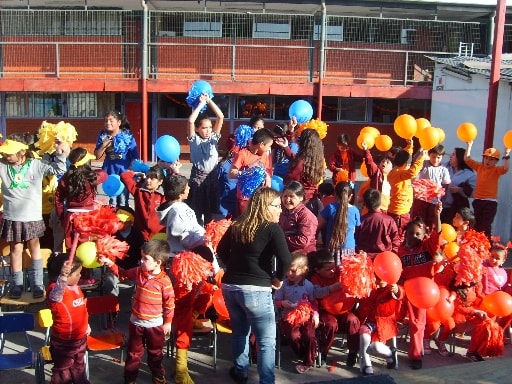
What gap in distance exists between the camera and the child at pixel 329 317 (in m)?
5.00

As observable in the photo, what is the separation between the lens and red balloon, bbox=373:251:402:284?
4605mm

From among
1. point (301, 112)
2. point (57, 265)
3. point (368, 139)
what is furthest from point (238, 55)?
point (57, 265)

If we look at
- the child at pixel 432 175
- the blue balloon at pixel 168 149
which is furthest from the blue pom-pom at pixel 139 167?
the child at pixel 432 175

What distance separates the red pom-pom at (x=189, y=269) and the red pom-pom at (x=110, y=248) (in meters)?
0.48

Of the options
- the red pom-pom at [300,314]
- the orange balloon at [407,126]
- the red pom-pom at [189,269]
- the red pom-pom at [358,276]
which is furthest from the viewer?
the orange balloon at [407,126]

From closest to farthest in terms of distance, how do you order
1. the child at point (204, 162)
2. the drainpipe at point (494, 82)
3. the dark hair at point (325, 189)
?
the child at point (204, 162) < the dark hair at point (325, 189) < the drainpipe at point (494, 82)

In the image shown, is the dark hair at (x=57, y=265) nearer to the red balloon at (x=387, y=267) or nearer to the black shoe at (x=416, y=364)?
the red balloon at (x=387, y=267)

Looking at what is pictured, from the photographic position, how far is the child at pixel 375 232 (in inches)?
220

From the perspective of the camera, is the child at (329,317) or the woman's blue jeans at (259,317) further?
the child at (329,317)

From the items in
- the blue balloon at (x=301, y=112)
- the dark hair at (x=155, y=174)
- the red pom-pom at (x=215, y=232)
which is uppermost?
the blue balloon at (x=301, y=112)

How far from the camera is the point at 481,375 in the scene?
431cm

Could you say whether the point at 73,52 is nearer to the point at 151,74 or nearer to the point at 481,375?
the point at 151,74

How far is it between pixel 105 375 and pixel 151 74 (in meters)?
14.2

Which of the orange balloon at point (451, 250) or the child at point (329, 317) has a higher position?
the orange balloon at point (451, 250)
